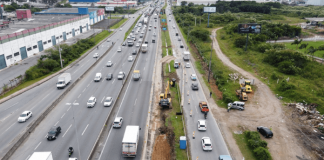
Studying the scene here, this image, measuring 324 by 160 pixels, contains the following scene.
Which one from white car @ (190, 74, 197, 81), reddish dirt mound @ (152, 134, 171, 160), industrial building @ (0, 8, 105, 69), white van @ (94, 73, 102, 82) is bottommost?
reddish dirt mound @ (152, 134, 171, 160)

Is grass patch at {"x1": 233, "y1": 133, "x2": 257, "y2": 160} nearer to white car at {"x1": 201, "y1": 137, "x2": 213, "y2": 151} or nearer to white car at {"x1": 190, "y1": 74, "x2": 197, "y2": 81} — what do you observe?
white car at {"x1": 201, "y1": 137, "x2": 213, "y2": 151}

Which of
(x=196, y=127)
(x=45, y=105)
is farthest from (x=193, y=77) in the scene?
(x=45, y=105)

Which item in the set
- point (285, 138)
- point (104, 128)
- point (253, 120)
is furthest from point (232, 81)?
point (104, 128)

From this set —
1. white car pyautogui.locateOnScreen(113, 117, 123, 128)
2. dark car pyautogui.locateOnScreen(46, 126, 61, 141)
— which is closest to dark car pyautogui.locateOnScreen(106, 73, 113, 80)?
white car pyautogui.locateOnScreen(113, 117, 123, 128)

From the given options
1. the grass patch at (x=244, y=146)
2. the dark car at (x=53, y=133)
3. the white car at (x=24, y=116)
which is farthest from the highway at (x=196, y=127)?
the white car at (x=24, y=116)

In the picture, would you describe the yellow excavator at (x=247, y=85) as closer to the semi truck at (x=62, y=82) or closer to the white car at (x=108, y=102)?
the white car at (x=108, y=102)
